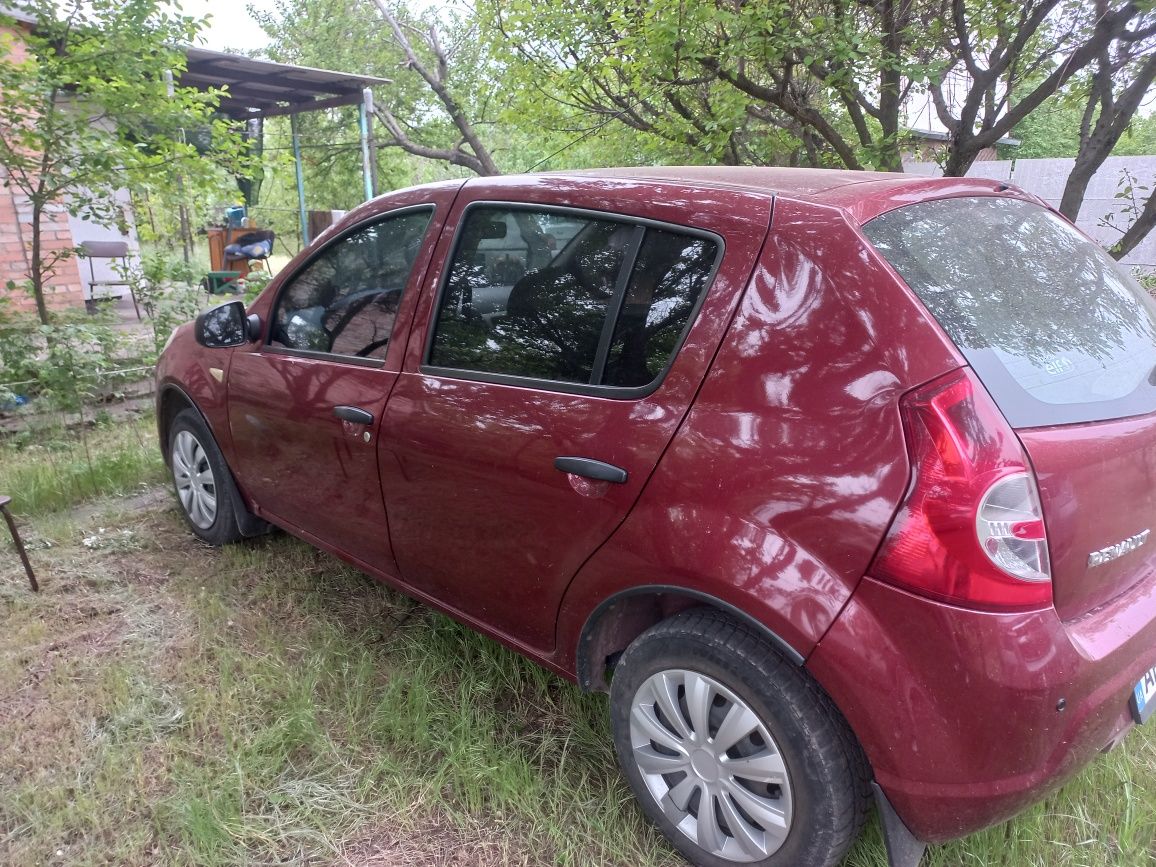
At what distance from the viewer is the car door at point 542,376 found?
1952mm

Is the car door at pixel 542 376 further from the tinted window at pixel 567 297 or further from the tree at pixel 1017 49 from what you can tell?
the tree at pixel 1017 49

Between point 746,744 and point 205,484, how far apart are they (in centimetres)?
289

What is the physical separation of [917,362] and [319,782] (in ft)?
6.54

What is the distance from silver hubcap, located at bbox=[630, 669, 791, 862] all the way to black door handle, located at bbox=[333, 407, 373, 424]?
1.23 metres

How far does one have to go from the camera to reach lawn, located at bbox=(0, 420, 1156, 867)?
7.08 feet

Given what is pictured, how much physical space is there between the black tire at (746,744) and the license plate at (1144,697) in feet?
2.03

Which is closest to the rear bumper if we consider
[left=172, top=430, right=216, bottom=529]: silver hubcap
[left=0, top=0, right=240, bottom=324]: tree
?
[left=172, top=430, right=216, bottom=529]: silver hubcap

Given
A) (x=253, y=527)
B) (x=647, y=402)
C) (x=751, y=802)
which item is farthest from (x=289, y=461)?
(x=751, y=802)

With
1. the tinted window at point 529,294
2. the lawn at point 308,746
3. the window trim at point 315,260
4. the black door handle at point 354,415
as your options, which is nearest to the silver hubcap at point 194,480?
the lawn at point 308,746

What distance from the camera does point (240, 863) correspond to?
6.98 feet

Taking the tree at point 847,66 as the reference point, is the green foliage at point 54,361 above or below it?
below

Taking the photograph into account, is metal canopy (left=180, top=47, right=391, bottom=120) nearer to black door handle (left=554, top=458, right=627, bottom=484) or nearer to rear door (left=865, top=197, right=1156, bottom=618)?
black door handle (left=554, top=458, right=627, bottom=484)

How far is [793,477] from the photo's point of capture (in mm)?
1695

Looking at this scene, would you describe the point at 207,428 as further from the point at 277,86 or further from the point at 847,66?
the point at 277,86
